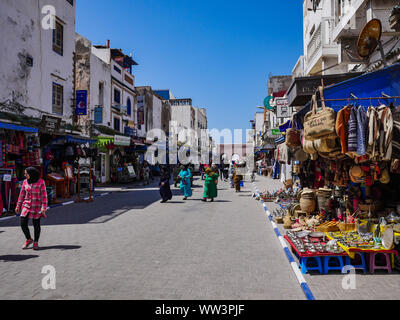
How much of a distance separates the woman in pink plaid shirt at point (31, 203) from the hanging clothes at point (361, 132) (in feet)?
20.8

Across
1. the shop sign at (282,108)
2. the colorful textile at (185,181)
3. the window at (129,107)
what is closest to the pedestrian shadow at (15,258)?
the colorful textile at (185,181)

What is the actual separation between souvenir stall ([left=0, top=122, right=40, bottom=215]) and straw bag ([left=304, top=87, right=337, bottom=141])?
9560mm

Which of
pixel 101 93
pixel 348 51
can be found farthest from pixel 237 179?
pixel 101 93

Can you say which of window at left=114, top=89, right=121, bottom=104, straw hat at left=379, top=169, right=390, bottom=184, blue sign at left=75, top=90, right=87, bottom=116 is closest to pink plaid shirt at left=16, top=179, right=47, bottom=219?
straw hat at left=379, top=169, right=390, bottom=184

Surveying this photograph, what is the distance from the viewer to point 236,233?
830cm

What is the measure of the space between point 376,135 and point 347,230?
7.40 ft

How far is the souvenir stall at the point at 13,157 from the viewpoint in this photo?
1121cm

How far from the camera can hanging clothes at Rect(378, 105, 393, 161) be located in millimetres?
4883

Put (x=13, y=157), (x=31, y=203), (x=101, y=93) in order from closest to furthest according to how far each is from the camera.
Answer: (x=31, y=203)
(x=13, y=157)
(x=101, y=93)

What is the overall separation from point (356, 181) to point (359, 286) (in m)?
2.48

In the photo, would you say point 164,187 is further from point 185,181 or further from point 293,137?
point 293,137

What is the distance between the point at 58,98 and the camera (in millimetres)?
18406
